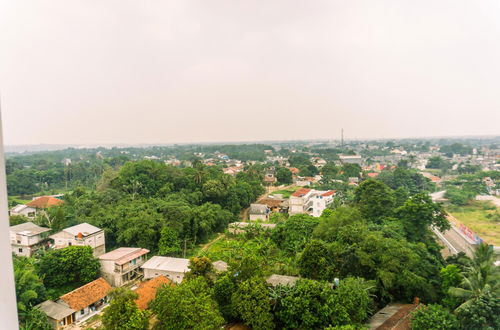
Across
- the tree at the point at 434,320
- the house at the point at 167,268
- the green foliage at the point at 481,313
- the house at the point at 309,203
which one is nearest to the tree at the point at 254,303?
the tree at the point at 434,320

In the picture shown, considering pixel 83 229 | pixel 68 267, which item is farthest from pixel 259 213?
pixel 68 267

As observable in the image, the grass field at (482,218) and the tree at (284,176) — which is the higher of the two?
the grass field at (482,218)

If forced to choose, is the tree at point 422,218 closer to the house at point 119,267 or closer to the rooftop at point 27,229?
the house at point 119,267

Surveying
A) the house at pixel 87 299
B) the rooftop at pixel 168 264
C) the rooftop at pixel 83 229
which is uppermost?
the rooftop at pixel 83 229

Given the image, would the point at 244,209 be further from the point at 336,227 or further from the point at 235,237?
the point at 336,227

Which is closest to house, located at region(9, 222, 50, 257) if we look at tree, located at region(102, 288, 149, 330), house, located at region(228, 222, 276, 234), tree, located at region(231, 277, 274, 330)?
tree, located at region(102, 288, 149, 330)

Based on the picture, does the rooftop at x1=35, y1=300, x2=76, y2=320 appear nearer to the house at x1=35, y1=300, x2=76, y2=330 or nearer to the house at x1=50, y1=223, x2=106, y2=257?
the house at x1=35, y1=300, x2=76, y2=330
